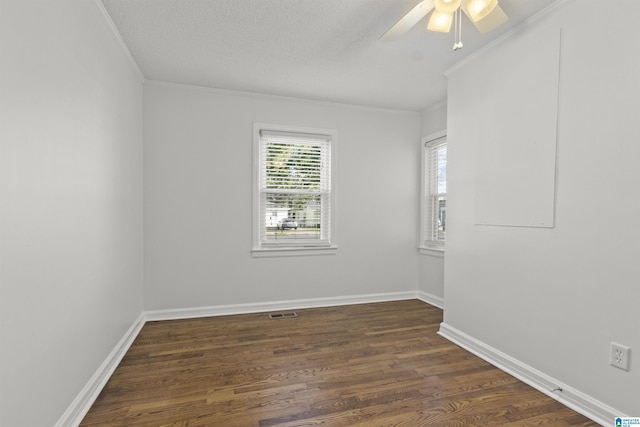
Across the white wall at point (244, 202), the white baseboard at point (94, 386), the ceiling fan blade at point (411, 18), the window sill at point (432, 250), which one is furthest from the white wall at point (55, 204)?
the window sill at point (432, 250)

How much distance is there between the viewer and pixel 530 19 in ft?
7.24

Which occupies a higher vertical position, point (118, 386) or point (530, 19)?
point (530, 19)

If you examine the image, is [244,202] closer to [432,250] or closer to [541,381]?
[432,250]

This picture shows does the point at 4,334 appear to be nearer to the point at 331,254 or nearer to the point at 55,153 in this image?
the point at 55,153

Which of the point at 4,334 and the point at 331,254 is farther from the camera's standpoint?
the point at 331,254

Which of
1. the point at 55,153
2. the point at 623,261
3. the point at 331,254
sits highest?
the point at 55,153

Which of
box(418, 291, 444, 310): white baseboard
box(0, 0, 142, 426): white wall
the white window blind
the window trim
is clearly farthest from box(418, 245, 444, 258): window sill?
box(0, 0, 142, 426): white wall

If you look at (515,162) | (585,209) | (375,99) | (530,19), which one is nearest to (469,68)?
(530,19)

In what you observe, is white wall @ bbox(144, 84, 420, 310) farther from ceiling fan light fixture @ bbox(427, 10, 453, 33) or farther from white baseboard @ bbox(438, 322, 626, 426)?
ceiling fan light fixture @ bbox(427, 10, 453, 33)

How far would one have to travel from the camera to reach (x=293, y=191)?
12.6ft

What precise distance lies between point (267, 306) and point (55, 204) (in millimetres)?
2576

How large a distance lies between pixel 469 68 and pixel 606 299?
6.67 feet

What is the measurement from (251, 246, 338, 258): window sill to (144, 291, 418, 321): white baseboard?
56 cm

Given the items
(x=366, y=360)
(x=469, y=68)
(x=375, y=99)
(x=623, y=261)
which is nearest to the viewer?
(x=623, y=261)
